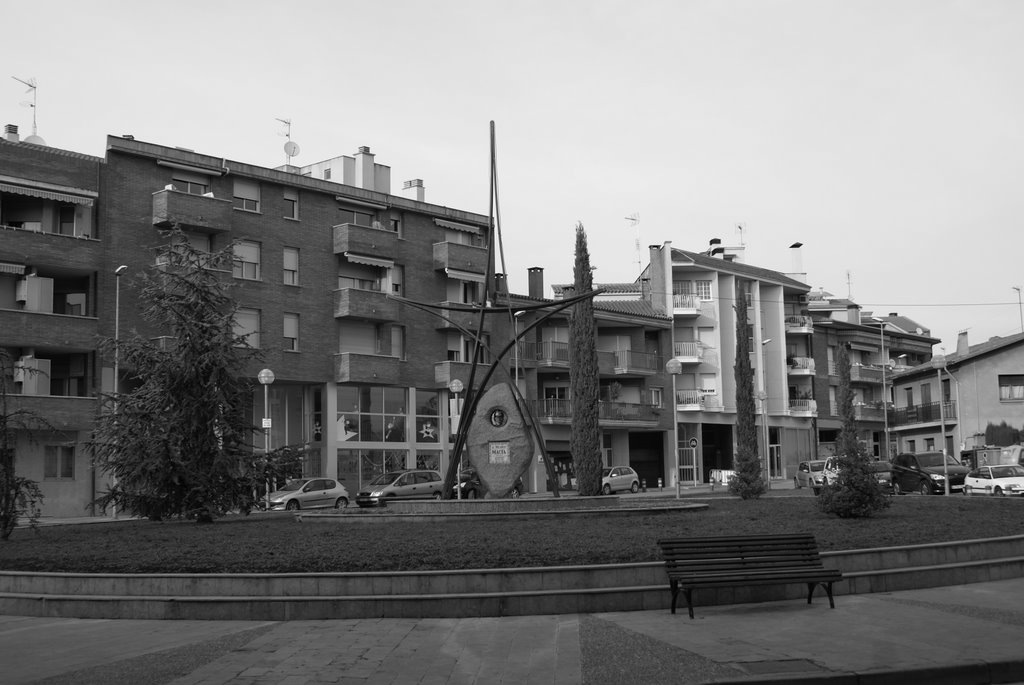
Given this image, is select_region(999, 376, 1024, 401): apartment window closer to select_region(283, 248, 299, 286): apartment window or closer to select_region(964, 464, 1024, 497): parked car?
select_region(964, 464, 1024, 497): parked car

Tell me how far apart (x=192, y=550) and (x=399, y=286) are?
3444 cm

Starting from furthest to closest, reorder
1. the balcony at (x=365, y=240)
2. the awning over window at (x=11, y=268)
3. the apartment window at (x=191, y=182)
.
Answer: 1. the balcony at (x=365, y=240)
2. the apartment window at (x=191, y=182)
3. the awning over window at (x=11, y=268)

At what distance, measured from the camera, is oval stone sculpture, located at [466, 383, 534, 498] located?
24.7 metres

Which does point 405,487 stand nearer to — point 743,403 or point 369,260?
point 369,260

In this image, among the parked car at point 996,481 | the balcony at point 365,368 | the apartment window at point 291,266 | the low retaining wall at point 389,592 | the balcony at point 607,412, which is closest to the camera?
the low retaining wall at point 389,592

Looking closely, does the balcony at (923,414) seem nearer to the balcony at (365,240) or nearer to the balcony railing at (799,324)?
the balcony railing at (799,324)

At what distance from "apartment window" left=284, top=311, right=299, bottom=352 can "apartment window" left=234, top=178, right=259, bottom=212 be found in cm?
464

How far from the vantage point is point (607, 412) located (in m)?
55.7

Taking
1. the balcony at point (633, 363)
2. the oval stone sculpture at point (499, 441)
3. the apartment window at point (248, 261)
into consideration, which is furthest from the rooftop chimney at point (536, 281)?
the oval stone sculpture at point (499, 441)

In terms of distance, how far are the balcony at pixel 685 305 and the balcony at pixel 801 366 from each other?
9.65 meters

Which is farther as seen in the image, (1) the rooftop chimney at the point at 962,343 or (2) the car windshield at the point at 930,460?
(1) the rooftop chimney at the point at 962,343

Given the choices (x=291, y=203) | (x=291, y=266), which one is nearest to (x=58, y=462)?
(x=291, y=266)

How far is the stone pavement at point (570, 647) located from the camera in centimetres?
884

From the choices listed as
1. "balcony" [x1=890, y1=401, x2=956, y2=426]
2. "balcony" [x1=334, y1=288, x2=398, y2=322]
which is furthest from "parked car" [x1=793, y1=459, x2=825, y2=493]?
"balcony" [x1=334, y1=288, x2=398, y2=322]
